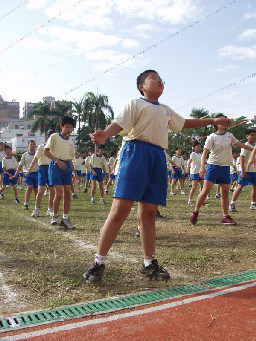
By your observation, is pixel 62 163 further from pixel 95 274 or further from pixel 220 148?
pixel 95 274

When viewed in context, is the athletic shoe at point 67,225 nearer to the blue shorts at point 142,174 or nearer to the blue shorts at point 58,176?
the blue shorts at point 58,176

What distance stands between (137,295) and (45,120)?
46940 millimetres

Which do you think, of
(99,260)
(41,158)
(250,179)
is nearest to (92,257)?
(99,260)

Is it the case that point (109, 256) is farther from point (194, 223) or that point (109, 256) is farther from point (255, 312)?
point (194, 223)

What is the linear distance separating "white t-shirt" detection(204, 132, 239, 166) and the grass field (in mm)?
1188

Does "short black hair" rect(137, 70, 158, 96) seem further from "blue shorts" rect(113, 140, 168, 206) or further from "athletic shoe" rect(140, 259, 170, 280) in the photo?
"athletic shoe" rect(140, 259, 170, 280)

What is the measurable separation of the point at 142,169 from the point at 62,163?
3.12 meters

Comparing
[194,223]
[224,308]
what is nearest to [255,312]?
[224,308]

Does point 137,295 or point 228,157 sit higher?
point 228,157

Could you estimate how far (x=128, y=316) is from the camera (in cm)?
233

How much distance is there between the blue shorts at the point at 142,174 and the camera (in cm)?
304

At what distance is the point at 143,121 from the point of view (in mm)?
3102

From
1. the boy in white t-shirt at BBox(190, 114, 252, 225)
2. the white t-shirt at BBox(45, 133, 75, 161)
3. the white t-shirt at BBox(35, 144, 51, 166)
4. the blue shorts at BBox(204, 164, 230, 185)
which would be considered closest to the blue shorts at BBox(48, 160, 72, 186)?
the white t-shirt at BBox(45, 133, 75, 161)

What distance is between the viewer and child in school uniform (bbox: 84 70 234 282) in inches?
120
